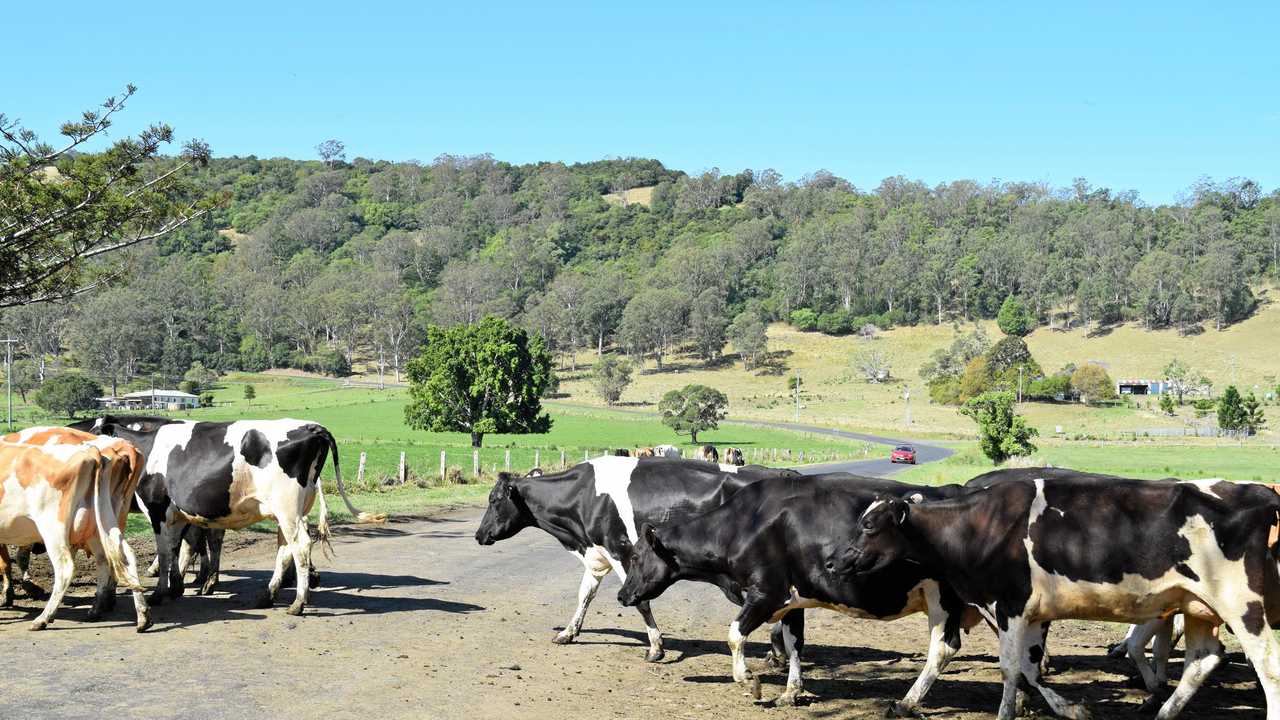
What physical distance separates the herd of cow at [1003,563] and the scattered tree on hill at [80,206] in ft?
37.5

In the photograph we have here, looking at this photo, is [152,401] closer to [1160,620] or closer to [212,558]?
[212,558]

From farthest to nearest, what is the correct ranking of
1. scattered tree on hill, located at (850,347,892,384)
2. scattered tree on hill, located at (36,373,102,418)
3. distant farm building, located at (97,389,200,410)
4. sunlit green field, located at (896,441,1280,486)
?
scattered tree on hill, located at (850,347,892,384)
distant farm building, located at (97,389,200,410)
scattered tree on hill, located at (36,373,102,418)
sunlit green field, located at (896,441,1280,486)

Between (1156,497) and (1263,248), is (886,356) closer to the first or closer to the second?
(1263,248)

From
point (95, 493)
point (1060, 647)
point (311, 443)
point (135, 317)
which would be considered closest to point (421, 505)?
point (311, 443)

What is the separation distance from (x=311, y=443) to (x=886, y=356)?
5669 inches

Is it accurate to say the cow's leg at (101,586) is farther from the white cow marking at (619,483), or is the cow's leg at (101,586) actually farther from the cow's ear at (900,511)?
the cow's ear at (900,511)

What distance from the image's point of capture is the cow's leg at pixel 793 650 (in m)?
10.6

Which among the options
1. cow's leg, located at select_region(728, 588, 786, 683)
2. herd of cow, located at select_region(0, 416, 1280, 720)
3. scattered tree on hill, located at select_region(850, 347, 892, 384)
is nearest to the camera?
herd of cow, located at select_region(0, 416, 1280, 720)

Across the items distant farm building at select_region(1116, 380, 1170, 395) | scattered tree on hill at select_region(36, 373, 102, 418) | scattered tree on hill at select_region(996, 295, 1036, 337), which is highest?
scattered tree on hill at select_region(996, 295, 1036, 337)

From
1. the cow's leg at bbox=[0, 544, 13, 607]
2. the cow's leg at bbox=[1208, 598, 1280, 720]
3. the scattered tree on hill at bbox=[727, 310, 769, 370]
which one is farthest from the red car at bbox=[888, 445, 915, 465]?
the scattered tree on hill at bbox=[727, 310, 769, 370]

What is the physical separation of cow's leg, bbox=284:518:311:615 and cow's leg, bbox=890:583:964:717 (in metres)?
7.15

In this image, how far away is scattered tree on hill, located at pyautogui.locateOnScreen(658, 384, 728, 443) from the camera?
305 ft

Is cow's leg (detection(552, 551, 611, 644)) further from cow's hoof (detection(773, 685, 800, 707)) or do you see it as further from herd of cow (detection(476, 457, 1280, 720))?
cow's hoof (detection(773, 685, 800, 707))

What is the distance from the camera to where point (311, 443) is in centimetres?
1501
